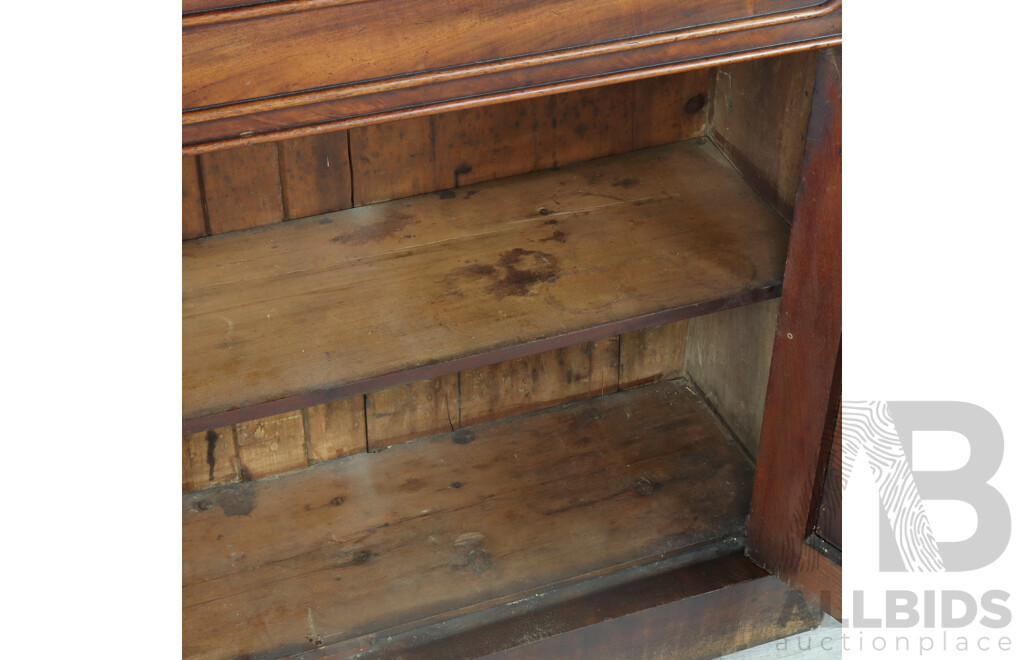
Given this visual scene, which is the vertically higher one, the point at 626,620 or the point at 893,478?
the point at 893,478

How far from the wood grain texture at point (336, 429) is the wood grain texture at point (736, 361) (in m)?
0.58

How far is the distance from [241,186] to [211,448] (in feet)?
1.40

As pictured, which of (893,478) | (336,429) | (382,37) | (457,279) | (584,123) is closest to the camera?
(382,37)

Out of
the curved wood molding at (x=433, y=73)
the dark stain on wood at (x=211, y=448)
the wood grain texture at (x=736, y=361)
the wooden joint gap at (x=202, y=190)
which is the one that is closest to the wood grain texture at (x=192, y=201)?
the wooden joint gap at (x=202, y=190)

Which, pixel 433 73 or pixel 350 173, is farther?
pixel 350 173

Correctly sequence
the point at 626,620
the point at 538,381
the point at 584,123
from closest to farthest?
the point at 626,620
the point at 584,123
the point at 538,381

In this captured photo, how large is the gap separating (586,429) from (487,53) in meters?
0.98

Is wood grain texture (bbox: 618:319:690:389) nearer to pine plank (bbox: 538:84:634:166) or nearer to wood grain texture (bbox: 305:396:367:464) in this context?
pine plank (bbox: 538:84:634:166)

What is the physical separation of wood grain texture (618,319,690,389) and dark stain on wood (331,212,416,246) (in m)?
0.50

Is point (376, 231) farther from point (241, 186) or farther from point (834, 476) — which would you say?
point (834, 476)

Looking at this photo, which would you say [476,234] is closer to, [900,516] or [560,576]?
[560,576]

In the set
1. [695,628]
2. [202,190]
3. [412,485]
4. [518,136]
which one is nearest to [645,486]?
[695,628]

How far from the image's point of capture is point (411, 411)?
5.74 feet

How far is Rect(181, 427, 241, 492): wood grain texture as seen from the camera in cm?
164
